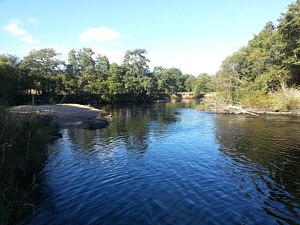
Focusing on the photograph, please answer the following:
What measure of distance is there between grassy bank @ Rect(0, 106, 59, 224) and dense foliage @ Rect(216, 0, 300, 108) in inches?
1434

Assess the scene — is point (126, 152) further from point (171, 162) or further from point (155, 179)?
point (155, 179)

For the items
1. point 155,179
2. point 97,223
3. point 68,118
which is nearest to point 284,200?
point 155,179

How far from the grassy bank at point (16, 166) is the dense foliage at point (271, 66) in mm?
36418

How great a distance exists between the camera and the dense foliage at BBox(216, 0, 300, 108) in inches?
1172

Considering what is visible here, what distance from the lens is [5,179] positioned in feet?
19.8

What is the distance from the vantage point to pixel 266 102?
119 feet

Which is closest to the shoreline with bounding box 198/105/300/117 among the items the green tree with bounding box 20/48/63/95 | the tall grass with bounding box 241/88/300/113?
the tall grass with bounding box 241/88/300/113

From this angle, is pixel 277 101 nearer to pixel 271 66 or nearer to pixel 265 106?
pixel 265 106

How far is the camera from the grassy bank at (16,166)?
5352 millimetres

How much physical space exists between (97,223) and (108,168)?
483 centimetres

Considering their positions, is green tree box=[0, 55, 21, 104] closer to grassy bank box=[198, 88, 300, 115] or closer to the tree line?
the tree line

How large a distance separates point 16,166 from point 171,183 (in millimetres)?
6793

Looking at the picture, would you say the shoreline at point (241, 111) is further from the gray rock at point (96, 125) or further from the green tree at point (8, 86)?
the green tree at point (8, 86)

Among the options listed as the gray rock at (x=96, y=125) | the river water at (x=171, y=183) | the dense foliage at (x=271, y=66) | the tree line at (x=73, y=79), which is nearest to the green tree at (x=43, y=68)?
the tree line at (x=73, y=79)
